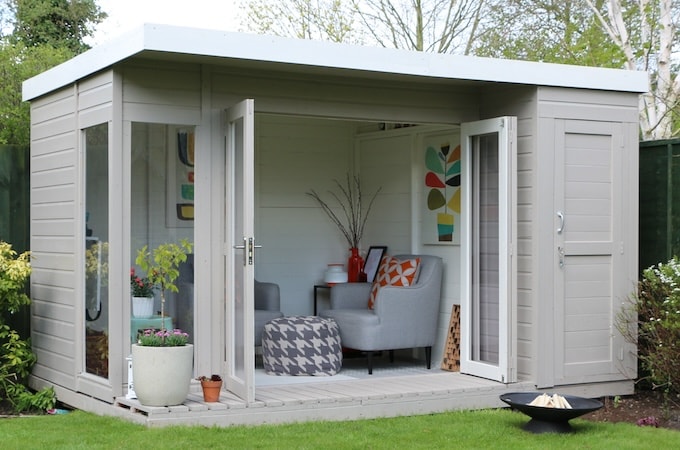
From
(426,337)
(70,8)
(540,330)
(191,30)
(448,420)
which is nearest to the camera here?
(191,30)

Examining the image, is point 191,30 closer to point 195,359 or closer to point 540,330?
point 195,359

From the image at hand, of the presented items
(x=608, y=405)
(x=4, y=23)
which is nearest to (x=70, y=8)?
(x=4, y=23)

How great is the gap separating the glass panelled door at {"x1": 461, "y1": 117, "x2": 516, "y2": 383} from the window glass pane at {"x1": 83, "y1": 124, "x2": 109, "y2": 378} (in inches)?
98.2

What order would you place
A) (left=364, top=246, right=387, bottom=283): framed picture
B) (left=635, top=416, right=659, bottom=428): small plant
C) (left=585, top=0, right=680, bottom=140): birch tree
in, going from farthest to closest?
(left=585, top=0, right=680, bottom=140): birch tree, (left=364, top=246, right=387, bottom=283): framed picture, (left=635, top=416, right=659, bottom=428): small plant

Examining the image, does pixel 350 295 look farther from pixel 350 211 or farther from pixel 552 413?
pixel 552 413

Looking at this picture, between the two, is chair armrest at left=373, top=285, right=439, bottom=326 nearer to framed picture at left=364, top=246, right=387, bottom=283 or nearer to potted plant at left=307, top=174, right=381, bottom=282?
framed picture at left=364, top=246, right=387, bottom=283

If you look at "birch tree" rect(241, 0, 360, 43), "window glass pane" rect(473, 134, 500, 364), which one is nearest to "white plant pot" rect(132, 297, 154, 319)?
"window glass pane" rect(473, 134, 500, 364)

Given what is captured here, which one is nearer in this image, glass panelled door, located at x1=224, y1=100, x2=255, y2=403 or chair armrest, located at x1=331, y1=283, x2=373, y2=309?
glass panelled door, located at x1=224, y1=100, x2=255, y2=403

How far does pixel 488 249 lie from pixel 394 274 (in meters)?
1.23

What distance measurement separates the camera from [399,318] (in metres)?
7.54

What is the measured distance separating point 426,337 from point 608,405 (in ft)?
4.71

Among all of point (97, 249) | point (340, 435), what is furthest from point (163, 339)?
point (340, 435)

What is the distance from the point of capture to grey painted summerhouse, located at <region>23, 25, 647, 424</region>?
609 cm

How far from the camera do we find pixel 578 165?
699 cm
